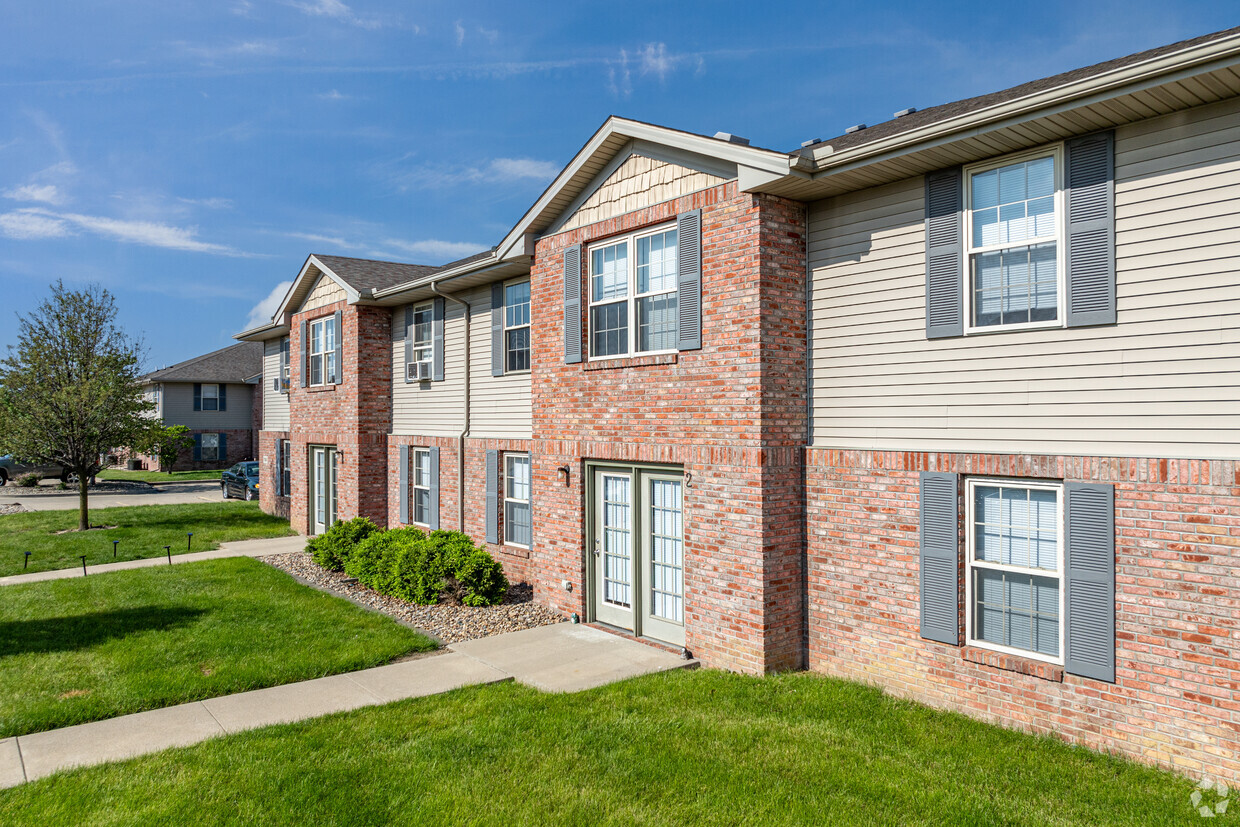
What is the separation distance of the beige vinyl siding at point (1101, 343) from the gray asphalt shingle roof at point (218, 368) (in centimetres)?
3882

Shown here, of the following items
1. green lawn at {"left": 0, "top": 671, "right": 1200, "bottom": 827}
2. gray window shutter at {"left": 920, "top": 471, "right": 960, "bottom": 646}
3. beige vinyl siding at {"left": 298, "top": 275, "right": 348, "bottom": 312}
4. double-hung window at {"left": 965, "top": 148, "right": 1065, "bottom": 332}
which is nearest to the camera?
green lawn at {"left": 0, "top": 671, "right": 1200, "bottom": 827}

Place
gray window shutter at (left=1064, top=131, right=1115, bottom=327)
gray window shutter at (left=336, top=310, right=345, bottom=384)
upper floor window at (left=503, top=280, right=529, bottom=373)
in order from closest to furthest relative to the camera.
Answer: gray window shutter at (left=1064, top=131, right=1115, bottom=327) → upper floor window at (left=503, top=280, right=529, bottom=373) → gray window shutter at (left=336, top=310, right=345, bottom=384)

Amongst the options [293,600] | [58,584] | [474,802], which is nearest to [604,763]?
[474,802]

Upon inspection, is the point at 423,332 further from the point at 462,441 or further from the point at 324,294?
the point at 324,294

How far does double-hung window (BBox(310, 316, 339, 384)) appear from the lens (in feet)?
57.8

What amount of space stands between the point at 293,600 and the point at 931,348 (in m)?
9.96

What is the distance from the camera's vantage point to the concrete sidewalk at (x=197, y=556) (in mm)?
14070

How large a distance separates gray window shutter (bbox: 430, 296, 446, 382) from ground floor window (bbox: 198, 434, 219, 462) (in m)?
33.1

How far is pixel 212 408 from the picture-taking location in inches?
1641

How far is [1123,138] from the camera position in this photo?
20.5 feet

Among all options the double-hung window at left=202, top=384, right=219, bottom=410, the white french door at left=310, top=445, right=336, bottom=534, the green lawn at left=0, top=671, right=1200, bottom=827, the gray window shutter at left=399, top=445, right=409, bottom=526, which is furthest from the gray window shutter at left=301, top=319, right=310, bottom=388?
the double-hung window at left=202, top=384, right=219, bottom=410

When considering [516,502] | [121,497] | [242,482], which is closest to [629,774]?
[516,502]

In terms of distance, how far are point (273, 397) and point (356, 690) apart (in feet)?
58.7

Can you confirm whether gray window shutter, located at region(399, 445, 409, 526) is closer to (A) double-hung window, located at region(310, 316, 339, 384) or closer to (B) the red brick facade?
(A) double-hung window, located at region(310, 316, 339, 384)
